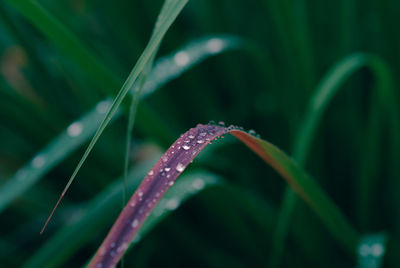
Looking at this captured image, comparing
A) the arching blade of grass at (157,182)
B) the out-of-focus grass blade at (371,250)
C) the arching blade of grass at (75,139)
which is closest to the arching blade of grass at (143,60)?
the arching blade of grass at (157,182)

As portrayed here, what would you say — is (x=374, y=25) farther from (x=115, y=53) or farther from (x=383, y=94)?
(x=115, y=53)

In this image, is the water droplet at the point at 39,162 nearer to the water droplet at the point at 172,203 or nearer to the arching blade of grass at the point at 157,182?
the water droplet at the point at 172,203

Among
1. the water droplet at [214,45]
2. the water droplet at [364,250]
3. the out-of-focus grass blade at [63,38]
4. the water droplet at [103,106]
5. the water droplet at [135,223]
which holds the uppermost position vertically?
the water droplet at [214,45]

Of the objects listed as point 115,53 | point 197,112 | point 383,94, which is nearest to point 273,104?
point 197,112

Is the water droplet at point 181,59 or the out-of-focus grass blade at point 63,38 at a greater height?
the water droplet at point 181,59

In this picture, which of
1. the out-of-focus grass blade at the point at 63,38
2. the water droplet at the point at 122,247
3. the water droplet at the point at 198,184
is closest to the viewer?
the water droplet at the point at 122,247

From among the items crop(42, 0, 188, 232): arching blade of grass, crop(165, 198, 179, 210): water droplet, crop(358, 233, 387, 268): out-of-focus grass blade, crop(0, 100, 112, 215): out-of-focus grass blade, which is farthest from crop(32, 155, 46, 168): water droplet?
crop(358, 233, 387, 268): out-of-focus grass blade

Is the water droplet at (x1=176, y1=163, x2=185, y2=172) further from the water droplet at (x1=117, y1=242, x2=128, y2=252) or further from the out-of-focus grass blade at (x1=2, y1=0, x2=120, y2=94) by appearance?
the out-of-focus grass blade at (x1=2, y1=0, x2=120, y2=94)

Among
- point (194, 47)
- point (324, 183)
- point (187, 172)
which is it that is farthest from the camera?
point (324, 183)
